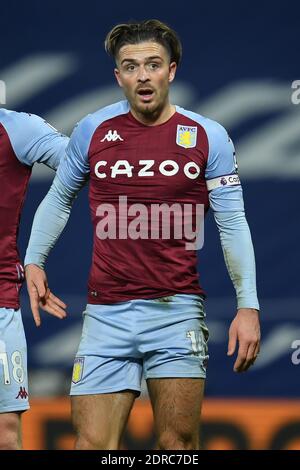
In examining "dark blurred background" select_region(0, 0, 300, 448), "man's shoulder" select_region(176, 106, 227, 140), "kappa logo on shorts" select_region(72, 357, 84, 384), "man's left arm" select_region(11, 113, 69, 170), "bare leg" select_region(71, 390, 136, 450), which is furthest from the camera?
"dark blurred background" select_region(0, 0, 300, 448)

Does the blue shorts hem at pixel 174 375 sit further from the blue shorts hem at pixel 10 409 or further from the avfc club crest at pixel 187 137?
the avfc club crest at pixel 187 137

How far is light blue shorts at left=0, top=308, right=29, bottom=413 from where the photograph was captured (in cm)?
582

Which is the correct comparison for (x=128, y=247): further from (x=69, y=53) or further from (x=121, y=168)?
(x=69, y=53)

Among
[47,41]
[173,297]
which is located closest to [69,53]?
[47,41]

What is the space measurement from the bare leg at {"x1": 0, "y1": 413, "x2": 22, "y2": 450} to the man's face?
53.9 inches

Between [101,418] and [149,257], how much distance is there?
0.67 m

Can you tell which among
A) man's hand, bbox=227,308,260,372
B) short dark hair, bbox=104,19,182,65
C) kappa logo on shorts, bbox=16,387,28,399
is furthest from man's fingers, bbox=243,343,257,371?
short dark hair, bbox=104,19,182,65

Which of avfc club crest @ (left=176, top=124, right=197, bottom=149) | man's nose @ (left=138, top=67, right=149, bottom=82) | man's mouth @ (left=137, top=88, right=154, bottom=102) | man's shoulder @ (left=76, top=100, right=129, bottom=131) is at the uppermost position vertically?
man's nose @ (left=138, top=67, right=149, bottom=82)

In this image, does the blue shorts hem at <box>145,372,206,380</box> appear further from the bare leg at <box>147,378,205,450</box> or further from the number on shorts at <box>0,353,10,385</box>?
the number on shorts at <box>0,353,10,385</box>

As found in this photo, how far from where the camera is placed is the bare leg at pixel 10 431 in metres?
5.73

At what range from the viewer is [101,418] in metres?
5.49

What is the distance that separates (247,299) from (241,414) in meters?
1.85

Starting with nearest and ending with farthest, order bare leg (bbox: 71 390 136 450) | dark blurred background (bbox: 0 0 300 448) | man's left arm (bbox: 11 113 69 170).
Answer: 1. bare leg (bbox: 71 390 136 450)
2. man's left arm (bbox: 11 113 69 170)
3. dark blurred background (bbox: 0 0 300 448)

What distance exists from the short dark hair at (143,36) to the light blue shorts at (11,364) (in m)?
1.20
